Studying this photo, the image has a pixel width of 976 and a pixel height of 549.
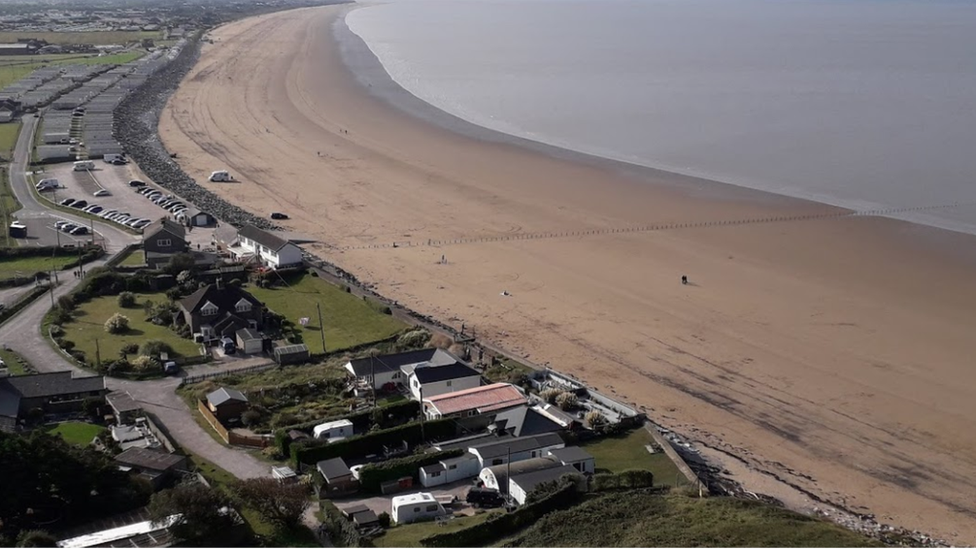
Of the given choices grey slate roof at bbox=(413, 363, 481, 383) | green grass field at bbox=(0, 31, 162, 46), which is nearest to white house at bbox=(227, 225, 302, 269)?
grey slate roof at bbox=(413, 363, 481, 383)

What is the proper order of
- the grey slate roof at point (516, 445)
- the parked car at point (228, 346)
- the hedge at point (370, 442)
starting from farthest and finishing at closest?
the parked car at point (228, 346) → the grey slate roof at point (516, 445) → the hedge at point (370, 442)

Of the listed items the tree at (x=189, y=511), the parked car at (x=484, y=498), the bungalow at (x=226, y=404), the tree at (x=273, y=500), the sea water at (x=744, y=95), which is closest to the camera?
the tree at (x=189, y=511)

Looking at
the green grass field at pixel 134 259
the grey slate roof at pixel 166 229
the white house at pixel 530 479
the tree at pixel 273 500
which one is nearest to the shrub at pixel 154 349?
the grey slate roof at pixel 166 229

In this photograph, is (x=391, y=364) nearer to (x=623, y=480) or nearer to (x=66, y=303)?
(x=623, y=480)

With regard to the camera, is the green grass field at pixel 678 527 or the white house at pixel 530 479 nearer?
the green grass field at pixel 678 527

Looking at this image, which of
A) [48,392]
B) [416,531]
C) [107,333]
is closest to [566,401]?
[416,531]

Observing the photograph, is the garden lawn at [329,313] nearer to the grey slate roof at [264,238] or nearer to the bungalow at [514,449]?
the grey slate roof at [264,238]

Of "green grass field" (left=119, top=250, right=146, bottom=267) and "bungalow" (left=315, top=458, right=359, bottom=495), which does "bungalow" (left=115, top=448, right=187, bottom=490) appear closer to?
"bungalow" (left=315, top=458, right=359, bottom=495)
